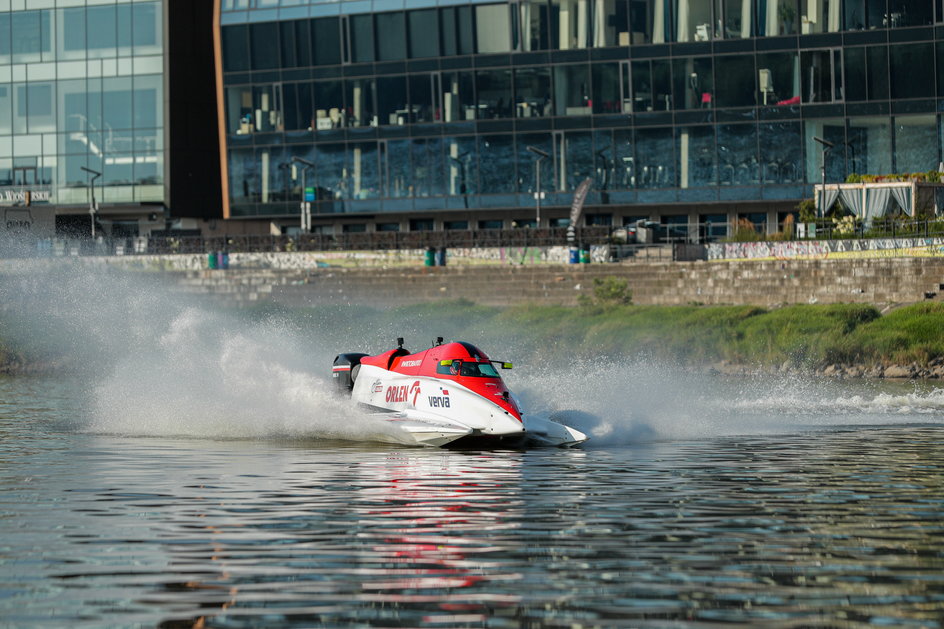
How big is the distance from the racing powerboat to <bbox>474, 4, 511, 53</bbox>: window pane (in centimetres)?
5400

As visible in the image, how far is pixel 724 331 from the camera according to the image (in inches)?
2050

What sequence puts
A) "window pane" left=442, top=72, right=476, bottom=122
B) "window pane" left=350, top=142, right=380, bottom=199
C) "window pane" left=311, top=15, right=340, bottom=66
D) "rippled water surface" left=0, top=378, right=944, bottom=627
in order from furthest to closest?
"window pane" left=350, top=142, right=380, bottom=199 < "window pane" left=311, top=15, right=340, bottom=66 < "window pane" left=442, top=72, right=476, bottom=122 < "rippled water surface" left=0, top=378, right=944, bottom=627

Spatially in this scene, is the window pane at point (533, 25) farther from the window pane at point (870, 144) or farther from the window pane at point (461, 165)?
the window pane at point (870, 144)

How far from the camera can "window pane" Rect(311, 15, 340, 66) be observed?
270 feet

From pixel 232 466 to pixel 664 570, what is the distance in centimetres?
1066

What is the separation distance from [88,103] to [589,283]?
1690 inches

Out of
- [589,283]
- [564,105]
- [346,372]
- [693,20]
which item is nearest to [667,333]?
[589,283]

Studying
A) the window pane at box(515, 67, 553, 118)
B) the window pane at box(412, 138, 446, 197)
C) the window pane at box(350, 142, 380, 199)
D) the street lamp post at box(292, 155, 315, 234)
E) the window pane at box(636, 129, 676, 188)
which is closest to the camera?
the window pane at box(636, 129, 676, 188)

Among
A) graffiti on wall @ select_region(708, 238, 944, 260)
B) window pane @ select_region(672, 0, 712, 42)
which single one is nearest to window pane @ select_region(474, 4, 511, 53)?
window pane @ select_region(672, 0, 712, 42)

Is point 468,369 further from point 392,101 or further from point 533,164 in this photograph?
point 392,101

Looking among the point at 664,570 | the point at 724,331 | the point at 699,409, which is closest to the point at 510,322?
the point at 724,331

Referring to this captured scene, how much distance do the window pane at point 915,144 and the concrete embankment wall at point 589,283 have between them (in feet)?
66.6

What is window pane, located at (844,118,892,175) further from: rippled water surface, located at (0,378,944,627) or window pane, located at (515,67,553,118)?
rippled water surface, located at (0,378,944,627)

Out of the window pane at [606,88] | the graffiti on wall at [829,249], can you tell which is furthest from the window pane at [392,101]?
the graffiti on wall at [829,249]
